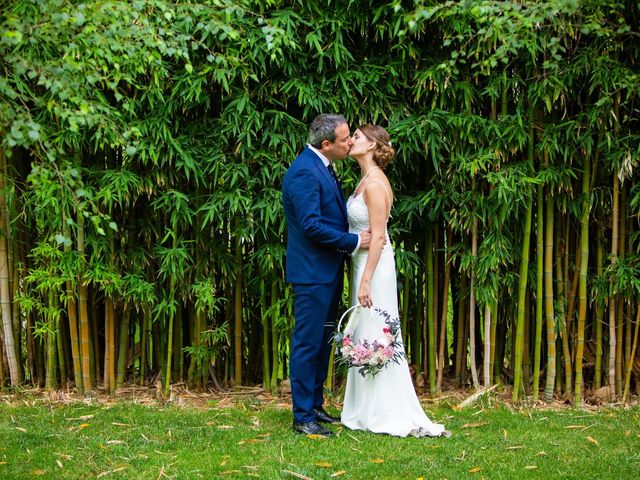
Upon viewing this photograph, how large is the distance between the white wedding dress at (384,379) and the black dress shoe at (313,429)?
0.22 meters

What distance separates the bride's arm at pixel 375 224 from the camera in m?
4.02

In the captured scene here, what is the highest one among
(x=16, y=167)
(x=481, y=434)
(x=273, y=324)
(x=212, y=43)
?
(x=212, y=43)

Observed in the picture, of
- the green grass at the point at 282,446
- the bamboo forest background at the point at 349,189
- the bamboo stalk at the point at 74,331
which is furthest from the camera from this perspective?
the bamboo stalk at the point at 74,331

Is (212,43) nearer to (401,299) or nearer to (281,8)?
(281,8)

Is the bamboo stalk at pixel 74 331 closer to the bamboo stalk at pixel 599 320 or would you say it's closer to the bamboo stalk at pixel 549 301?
the bamboo stalk at pixel 549 301

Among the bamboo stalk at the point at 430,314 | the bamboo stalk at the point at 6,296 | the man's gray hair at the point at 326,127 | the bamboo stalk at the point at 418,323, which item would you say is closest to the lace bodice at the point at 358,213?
the man's gray hair at the point at 326,127

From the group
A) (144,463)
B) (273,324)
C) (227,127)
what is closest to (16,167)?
(227,127)

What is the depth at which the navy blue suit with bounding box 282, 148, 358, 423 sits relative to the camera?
4000mm

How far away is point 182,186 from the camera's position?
4.89m

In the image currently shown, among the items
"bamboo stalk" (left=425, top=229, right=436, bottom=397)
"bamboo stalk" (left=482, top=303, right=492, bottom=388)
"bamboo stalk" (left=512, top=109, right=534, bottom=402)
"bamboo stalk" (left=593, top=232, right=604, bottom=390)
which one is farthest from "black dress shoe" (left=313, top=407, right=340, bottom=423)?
"bamboo stalk" (left=593, top=232, right=604, bottom=390)

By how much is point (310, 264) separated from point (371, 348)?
521 mm

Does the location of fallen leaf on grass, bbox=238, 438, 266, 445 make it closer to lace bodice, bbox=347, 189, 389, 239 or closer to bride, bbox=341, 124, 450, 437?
bride, bbox=341, 124, 450, 437

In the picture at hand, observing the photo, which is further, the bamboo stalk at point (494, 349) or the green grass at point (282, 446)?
the bamboo stalk at point (494, 349)

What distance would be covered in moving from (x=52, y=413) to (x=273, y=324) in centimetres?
137
